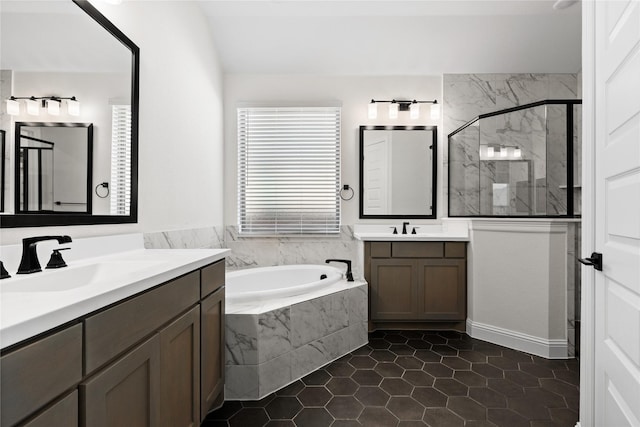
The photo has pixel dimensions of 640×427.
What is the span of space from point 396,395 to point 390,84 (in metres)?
3.02

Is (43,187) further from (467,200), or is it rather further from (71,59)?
(467,200)

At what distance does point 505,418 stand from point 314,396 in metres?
1.04

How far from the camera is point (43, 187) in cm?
128

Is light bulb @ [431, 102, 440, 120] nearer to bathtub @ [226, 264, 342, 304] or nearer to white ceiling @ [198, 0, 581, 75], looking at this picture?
white ceiling @ [198, 0, 581, 75]

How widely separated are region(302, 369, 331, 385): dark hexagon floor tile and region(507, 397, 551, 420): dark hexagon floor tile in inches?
42.4

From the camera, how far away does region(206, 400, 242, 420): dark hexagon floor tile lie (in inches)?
69.9

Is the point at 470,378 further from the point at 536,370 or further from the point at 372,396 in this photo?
the point at 372,396

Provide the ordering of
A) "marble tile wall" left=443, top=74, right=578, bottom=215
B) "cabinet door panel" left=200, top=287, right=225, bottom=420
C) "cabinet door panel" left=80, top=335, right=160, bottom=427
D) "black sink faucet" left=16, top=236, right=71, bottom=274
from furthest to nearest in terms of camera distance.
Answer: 1. "marble tile wall" left=443, top=74, right=578, bottom=215
2. "cabinet door panel" left=200, top=287, right=225, bottom=420
3. "black sink faucet" left=16, top=236, right=71, bottom=274
4. "cabinet door panel" left=80, top=335, right=160, bottom=427

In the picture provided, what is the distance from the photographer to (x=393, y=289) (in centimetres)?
299

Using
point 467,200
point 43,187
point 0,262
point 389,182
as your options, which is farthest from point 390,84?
point 0,262

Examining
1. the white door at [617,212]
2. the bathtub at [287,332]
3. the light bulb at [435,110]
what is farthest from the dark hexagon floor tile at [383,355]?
the light bulb at [435,110]

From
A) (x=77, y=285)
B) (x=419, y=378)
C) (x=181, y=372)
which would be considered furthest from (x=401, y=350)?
(x=77, y=285)

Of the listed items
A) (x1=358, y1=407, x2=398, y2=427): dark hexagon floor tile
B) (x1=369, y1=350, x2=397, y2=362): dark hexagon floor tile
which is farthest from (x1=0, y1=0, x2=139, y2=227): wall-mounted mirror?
(x1=369, y1=350, x2=397, y2=362): dark hexagon floor tile

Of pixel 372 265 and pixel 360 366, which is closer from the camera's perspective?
pixel 360 366
